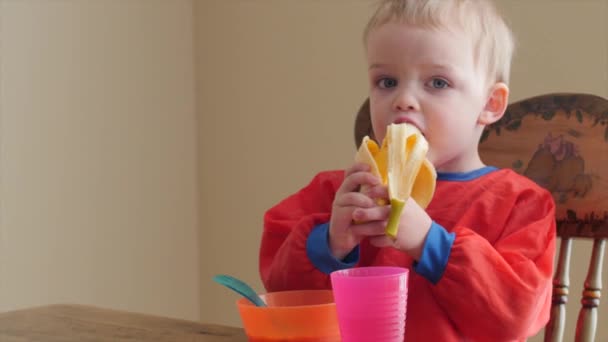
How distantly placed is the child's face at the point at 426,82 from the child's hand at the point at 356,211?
15 cm

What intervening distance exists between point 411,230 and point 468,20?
334 mm

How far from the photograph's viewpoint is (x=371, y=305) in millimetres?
705

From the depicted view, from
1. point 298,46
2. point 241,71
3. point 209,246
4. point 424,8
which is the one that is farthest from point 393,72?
point 209,246

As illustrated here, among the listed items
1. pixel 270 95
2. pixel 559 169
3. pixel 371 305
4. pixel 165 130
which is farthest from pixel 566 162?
pixel 165 130

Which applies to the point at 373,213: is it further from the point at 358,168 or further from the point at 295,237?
the point at 295,237

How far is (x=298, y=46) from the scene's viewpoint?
8.23 ft

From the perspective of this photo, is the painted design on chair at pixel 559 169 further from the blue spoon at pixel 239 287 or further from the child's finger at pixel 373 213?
the blue spoon at pixel 239 287

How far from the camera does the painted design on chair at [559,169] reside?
117 cm

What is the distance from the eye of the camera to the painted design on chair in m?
1.17

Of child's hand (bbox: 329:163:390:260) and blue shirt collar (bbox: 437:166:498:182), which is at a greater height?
blue shirt collar (bbox: 437:166:498:182)

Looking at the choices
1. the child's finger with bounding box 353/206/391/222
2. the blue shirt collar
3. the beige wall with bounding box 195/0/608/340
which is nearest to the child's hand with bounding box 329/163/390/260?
the child's finger with bounding box 353/206/391/222

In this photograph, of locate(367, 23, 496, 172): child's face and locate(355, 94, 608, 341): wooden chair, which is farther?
locate(355, 94, 608, 341): wooden chair

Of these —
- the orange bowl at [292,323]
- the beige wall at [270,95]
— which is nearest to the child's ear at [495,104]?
the orange bowl at [292,323]

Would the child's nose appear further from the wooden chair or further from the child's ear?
the wooden chair
